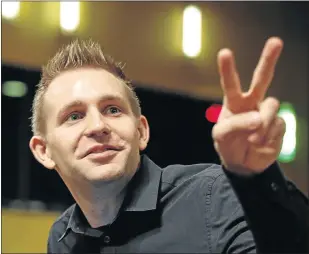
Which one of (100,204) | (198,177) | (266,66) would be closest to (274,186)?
(266,66)

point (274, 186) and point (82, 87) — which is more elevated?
point (82, 87)

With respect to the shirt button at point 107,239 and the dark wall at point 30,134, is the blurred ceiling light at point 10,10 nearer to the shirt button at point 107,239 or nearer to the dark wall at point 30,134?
the dark wall at point 30,134

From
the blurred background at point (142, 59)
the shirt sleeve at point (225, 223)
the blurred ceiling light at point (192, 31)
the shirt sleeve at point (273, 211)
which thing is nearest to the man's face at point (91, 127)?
the shirt sleeve at point (225, 223)

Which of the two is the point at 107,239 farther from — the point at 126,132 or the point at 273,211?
the point at 273,211

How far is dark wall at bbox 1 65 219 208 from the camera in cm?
162

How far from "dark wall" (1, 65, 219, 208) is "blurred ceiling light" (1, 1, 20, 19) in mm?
169

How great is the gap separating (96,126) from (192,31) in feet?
4.09

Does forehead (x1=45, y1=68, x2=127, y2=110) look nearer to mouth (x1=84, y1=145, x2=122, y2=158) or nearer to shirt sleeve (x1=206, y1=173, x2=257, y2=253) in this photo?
mouth (x1=84, y1=145, x2=122, y2=158)

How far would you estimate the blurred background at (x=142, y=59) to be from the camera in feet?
5.75

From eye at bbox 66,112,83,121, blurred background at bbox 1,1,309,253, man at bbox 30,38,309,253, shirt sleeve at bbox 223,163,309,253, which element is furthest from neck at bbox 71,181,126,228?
blurred background at bbox 1,1,309,253

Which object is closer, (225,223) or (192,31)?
(225,223)

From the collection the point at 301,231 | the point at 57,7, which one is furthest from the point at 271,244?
the point at 57,7

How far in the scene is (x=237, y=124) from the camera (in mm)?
587

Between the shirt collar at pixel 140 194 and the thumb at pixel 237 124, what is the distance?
0.28 metres
